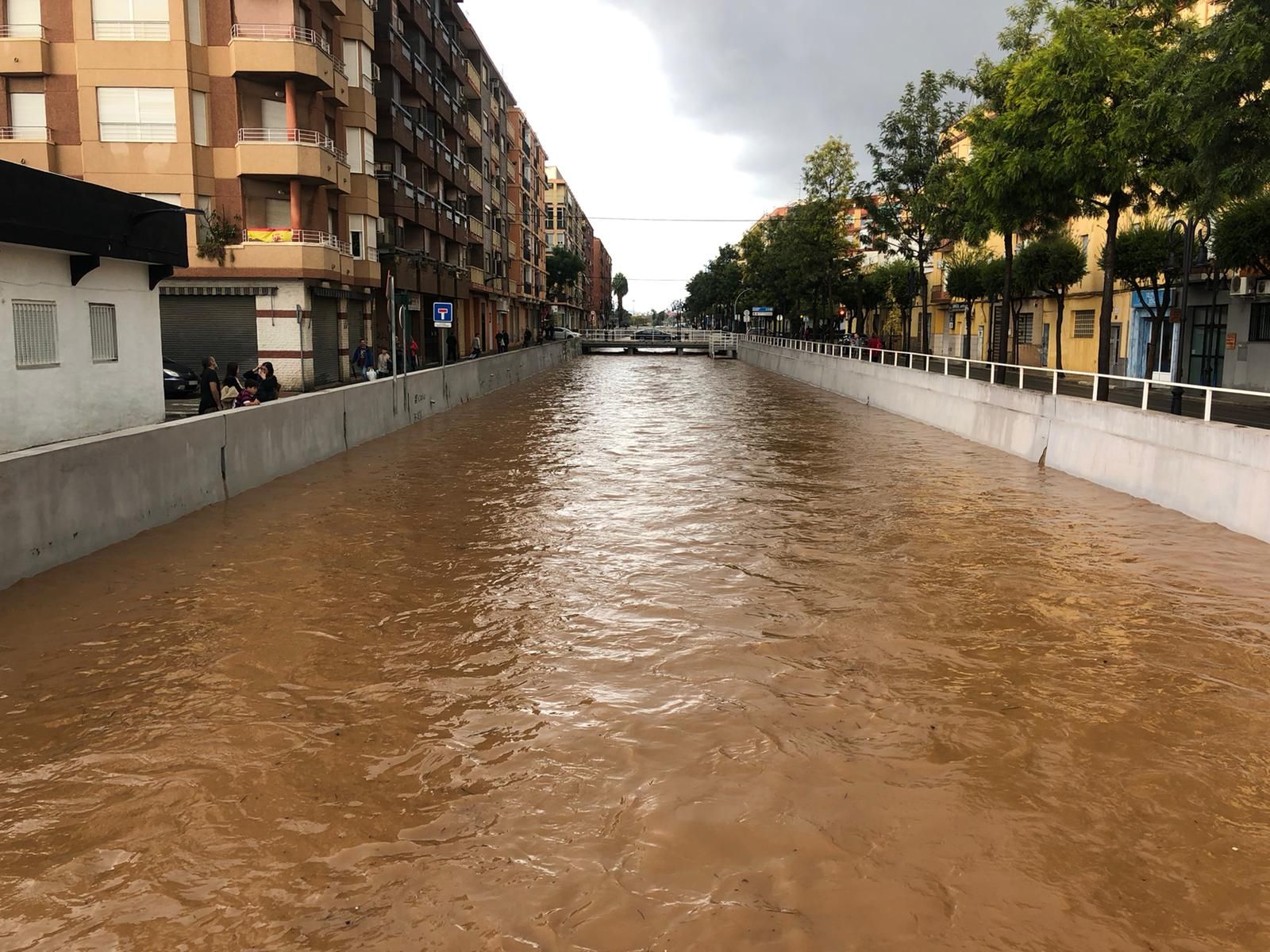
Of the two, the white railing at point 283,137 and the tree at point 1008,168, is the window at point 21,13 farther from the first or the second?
the tree at point 1008,168

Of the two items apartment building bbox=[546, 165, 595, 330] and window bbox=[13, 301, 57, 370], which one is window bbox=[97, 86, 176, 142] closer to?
window bbox=[13, 301, 57, 370]

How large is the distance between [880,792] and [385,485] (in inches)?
448

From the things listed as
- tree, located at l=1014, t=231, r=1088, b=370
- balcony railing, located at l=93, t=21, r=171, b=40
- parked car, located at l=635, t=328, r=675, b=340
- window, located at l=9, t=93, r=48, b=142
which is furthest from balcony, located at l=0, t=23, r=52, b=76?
parked car, located at l=635, t=328, r=675, b=340

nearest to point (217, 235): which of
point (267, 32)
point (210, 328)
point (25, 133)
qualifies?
point (210, 328)

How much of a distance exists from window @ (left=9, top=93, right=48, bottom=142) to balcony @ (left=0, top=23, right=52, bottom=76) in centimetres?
76

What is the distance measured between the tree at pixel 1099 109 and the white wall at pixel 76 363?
18706 mm

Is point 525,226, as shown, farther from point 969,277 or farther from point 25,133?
point 25,133

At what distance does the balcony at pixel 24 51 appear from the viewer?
105 feet

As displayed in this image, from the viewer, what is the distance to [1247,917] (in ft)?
13.7

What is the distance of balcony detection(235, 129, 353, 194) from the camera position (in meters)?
33.9

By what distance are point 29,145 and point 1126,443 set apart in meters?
32.7

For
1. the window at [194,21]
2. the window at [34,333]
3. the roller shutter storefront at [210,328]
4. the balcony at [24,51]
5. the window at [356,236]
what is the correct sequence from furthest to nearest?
the window at [356,236] → the roller shutter storefront at [210,328] → the window at [194,21] → the balcony at [24,51] → the window at [34,333]

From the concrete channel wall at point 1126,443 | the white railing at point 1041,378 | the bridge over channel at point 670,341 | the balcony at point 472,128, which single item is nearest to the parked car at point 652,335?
the bridge over channel at point 670,341

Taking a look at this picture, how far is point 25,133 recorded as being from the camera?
109 ft
